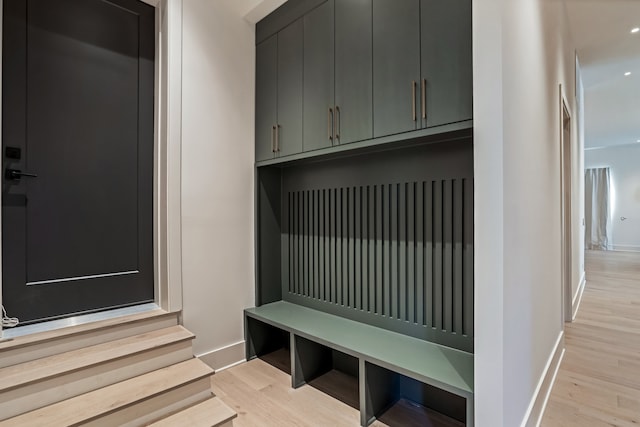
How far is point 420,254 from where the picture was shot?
1870mm

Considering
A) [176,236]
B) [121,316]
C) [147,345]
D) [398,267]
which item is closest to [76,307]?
[121,316]

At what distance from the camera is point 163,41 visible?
6.81ft

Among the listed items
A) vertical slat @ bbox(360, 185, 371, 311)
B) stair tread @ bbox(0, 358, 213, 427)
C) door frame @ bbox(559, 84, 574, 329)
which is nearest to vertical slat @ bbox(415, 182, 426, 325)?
vertical slat @ bbox(360, 185, 371, 311)

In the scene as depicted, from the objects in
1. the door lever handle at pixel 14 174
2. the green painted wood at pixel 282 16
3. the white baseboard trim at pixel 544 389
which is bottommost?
the white baseboard trim at pixel 544 389

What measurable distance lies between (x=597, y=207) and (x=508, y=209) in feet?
34.3

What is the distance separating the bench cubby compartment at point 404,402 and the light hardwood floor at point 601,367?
19.7 inches

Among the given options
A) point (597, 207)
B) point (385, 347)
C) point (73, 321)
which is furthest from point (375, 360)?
point (597, 207)

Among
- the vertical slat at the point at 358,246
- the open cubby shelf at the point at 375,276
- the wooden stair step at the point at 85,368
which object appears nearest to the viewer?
the wooden stair step at the point at 85,368

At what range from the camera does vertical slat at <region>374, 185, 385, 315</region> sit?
2.05 meters

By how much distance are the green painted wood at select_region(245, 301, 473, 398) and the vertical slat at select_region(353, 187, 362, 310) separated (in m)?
0.19

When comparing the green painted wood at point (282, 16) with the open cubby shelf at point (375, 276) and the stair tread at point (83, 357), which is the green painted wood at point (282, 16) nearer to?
the open cubby shelf at point (375, 276)

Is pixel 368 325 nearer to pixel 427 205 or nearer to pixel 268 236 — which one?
pixel 427 205

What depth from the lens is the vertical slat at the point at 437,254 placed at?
1780mm

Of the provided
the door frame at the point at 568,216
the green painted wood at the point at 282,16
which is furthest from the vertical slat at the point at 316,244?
the door frame at the point at 568,216
